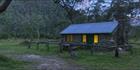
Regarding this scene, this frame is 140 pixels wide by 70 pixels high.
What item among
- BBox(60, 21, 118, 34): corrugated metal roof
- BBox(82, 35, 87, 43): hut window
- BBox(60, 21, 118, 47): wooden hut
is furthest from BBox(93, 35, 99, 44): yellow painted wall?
BBox(82, 35, 87, 43): hut window

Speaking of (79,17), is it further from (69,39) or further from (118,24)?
(118,24)

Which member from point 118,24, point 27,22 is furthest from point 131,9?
point 27,22

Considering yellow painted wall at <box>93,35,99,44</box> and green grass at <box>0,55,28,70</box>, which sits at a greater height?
green grass at <box>0,55,28,70</box>

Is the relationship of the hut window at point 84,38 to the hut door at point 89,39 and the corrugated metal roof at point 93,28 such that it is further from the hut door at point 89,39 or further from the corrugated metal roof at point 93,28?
the corrugated metal roof at point 93,28

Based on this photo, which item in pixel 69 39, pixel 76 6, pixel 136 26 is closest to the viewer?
pixel 69 39

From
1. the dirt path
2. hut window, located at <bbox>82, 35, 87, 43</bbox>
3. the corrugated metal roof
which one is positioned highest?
the dirt path

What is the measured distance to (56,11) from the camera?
62156 millimetres

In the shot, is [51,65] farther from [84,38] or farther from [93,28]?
[84,38]

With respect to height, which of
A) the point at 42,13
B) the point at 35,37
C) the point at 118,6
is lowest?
the point at 35,37

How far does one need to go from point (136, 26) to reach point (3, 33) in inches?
1241

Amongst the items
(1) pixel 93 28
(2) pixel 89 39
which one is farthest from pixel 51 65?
(1) pixel 93 28

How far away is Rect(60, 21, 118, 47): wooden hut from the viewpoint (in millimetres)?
33253

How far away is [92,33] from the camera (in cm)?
3472

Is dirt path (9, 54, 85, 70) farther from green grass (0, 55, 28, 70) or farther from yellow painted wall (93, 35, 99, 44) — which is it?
yellow painted wall (93, 35, 99, 44)
